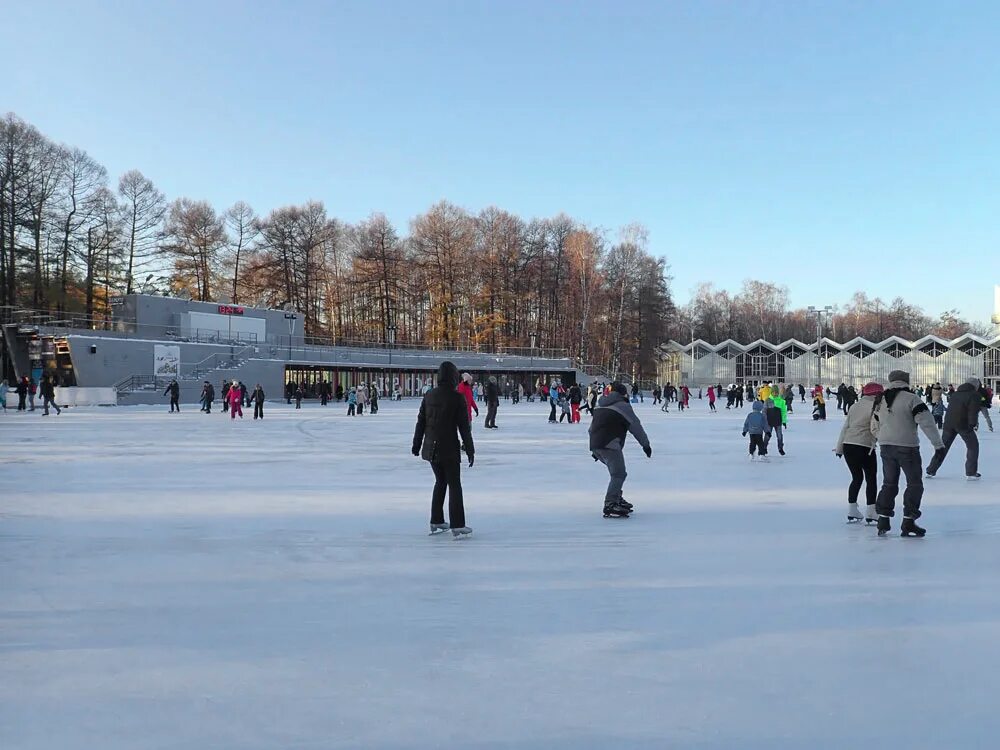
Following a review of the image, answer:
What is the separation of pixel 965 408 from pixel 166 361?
36.5 metres

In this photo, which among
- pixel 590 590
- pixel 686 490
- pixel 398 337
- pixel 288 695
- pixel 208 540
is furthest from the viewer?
pixel 398 337

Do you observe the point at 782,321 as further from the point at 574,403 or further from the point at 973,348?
the point at 574,403

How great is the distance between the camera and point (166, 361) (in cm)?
4069

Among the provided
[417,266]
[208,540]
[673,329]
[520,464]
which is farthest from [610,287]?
[208,540]

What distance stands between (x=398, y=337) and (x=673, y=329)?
31140mm

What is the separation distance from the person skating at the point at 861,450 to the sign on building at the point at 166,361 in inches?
1466

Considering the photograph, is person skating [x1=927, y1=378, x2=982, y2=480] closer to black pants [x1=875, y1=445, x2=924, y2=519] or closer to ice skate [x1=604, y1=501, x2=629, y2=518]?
black pants [x1=875, y1=445, x2=924, y2=519]

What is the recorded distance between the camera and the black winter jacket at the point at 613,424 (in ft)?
26.9

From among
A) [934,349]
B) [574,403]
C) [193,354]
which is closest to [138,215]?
[193,354]

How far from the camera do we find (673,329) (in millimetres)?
86562

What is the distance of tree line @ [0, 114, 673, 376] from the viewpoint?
55844 millimetres

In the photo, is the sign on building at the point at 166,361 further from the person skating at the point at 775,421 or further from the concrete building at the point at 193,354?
the person skating at the point at 775,421

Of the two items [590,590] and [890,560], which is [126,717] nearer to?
[590,590]

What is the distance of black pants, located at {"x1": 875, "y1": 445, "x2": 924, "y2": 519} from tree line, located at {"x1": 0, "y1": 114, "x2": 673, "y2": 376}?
1940 inches
